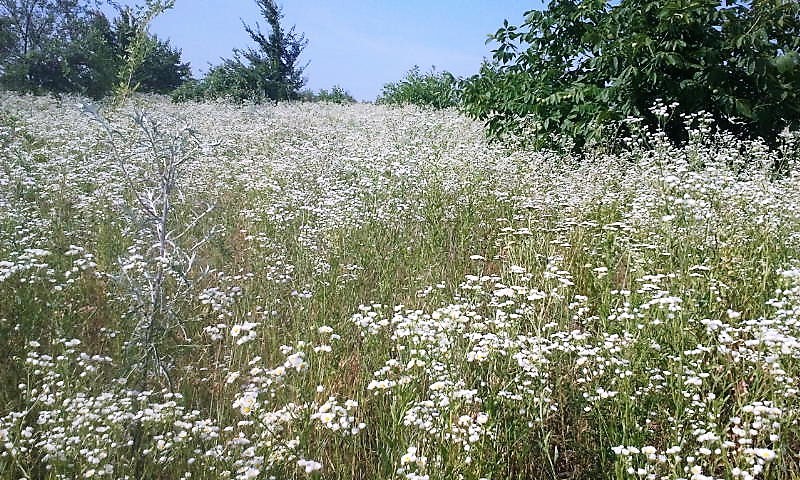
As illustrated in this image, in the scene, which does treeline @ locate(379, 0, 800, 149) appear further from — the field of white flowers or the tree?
the tree

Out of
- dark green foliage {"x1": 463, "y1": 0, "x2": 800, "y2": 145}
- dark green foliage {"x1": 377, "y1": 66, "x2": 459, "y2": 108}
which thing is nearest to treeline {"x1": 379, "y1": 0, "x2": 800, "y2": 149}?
dark green foliage {"x1": 463, "y1": 0, "x2": 800, "y2": 145}

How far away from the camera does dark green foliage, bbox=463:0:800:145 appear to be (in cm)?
595

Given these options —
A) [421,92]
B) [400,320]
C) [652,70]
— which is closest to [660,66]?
[652,70]

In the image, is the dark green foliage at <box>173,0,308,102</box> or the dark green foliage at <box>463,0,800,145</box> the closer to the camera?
the dark green foliage at <box>463,0,800,145</box>

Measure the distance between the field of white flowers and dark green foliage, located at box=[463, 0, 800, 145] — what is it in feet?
2.20

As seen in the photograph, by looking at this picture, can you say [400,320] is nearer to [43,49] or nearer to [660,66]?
[660,66]

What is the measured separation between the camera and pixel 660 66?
20.9ft

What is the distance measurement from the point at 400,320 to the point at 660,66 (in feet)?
16.5

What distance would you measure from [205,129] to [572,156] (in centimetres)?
588

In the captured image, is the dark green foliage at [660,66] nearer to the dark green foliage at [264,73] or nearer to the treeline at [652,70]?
the treeline at [652,70]

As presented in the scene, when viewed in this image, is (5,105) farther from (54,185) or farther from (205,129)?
(54,185)

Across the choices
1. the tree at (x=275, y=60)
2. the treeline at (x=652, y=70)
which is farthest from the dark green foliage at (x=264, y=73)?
the treeline at (x=652, y=70)

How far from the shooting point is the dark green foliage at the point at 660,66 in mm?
5949

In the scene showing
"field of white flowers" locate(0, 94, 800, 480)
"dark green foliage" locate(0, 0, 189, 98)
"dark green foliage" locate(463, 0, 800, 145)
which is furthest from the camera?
"dark green foliage" locate(0, 0, 189, 98)
